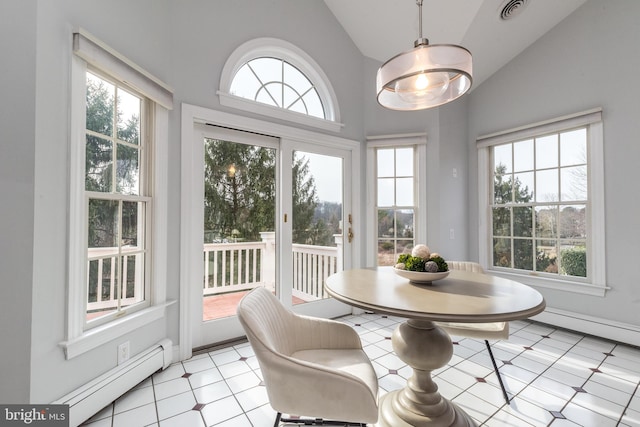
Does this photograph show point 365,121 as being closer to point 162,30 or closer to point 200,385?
point 162,30

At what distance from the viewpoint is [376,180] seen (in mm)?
3496

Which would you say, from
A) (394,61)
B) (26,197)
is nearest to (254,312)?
(26,197)

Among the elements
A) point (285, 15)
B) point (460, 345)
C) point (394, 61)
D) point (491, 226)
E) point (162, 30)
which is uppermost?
point (285, 15)

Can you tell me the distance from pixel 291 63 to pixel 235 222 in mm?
1854

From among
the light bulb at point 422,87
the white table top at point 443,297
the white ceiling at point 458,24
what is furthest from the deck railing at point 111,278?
the white ceiling at point 458,24

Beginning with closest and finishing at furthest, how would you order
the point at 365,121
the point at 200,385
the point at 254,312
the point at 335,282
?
the point at 254,312 → the point at 335,282 → the point at 200,385 → the point at 365,121

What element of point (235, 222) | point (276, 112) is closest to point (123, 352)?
point (235, 222)

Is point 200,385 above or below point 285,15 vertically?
below

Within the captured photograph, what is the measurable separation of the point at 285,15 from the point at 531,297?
10.6 ft

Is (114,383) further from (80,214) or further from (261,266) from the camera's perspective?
(261,266)

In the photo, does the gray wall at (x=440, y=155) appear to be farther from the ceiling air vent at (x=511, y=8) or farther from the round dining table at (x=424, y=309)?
the round dining table at (x=424, y=309)

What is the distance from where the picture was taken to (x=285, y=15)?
2879 millimetres

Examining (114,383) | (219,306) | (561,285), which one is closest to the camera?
(114,383)

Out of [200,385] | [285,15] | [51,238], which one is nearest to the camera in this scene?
[51,238]
